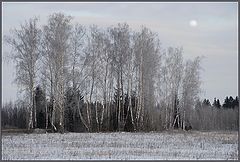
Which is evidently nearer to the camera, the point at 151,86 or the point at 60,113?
the point at 60,113

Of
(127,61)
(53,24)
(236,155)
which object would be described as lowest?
(236,155)

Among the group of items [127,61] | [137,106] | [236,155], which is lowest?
[236,155]

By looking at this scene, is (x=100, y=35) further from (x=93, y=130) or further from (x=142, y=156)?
(x=142, y=156)

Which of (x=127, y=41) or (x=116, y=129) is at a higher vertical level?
(x=127, y=41)

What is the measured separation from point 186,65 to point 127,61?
1227cm

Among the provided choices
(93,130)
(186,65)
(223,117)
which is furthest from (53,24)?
(223,117)

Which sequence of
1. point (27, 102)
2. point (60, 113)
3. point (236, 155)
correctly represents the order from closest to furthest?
point (236, 155)
point (60, 113)
point (27, 102)

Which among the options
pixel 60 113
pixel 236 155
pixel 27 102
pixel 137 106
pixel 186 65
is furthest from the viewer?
pixel 186 65

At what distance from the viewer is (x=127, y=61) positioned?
146ft

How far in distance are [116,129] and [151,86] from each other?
24.4 feet

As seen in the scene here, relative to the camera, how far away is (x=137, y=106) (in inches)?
1702

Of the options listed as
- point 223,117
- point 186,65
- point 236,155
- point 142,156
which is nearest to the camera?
point 142,156

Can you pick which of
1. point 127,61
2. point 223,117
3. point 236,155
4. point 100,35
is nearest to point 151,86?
point 127,61

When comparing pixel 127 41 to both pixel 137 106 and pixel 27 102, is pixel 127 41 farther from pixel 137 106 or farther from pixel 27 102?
pixel 27 102
